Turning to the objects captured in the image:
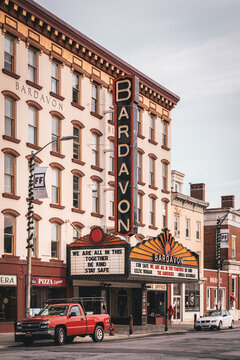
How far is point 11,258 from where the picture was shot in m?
35.4

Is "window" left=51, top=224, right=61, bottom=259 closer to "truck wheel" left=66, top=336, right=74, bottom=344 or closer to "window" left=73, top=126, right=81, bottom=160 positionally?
"window" left=73, top=126, right=81, bottom=160

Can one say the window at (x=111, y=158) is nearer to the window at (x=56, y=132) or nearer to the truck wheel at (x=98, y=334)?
the window at (x=56, y=132)

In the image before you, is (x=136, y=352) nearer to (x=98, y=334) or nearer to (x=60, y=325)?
(x=60, y=325)

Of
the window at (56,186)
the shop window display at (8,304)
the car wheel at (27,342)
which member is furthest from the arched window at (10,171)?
the car wheel at (27,342)

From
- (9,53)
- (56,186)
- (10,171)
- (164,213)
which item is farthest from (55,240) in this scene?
(164,213)

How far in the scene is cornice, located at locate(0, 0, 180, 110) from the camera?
122 ft

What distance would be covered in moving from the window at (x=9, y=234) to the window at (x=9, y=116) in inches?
200

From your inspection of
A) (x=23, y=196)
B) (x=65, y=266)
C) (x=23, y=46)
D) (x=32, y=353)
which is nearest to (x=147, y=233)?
(x=65, y=266)

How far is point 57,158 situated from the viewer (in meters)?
40.1

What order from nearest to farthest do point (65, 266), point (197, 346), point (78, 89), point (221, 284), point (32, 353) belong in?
point (32, 353), point (197, 346), point (65, 266), point (78, 89), point (221, 284)

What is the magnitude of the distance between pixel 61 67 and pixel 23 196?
31.9ft

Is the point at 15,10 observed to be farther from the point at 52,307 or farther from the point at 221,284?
the point at 221,284

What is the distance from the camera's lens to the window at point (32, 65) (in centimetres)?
3844

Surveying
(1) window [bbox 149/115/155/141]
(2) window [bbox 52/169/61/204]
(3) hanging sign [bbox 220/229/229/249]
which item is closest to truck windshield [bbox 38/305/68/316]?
(2) window [bbox 52/169/61/204]
